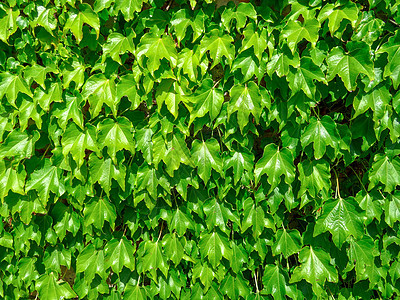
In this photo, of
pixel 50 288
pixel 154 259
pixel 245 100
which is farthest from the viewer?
pixel 50 288

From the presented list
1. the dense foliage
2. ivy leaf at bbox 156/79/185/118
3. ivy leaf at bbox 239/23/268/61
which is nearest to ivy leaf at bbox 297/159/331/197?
the dense foliage

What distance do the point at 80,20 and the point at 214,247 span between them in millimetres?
1474

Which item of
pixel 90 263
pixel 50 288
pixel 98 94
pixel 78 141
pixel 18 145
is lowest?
pixel 50 288

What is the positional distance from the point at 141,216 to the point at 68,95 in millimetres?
822

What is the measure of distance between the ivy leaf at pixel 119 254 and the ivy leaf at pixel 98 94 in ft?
2.56

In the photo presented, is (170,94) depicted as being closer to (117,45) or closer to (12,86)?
(117,45)

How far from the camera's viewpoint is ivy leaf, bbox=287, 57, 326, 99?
170 cm

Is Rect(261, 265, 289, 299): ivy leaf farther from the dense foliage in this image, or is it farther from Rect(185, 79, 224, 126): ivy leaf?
Rect(185, 79, 224, 126): ivy leaf

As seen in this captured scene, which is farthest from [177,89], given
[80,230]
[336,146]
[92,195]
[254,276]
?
[254,276]

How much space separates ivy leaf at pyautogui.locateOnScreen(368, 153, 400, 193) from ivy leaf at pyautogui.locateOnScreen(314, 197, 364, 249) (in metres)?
0.17

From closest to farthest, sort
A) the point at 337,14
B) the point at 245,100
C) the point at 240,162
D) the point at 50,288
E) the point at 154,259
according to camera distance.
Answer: the point at 337,14 < the point at 245,100 < the point at 240,162 < the point at 154,259 < the point at 50,288

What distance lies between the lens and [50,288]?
6.81 ft

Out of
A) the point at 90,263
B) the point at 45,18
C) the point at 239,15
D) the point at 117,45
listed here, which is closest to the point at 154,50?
the point at 117,45

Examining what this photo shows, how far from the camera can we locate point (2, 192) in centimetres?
194
